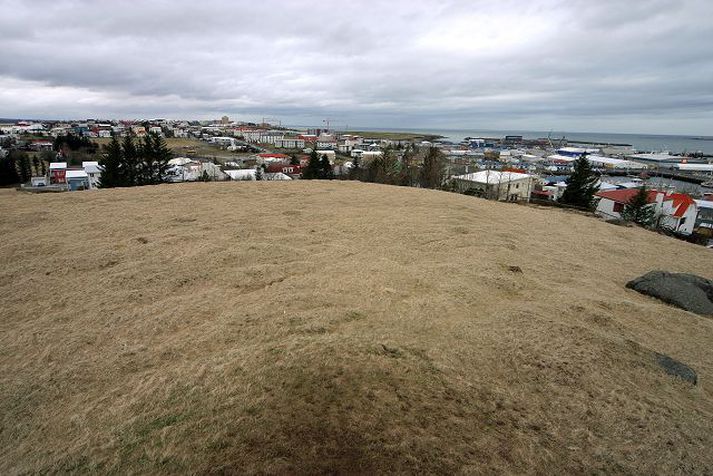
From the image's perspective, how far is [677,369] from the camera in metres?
2.88

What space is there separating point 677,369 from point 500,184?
21.2 meters

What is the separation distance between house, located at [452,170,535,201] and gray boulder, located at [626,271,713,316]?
680 inches

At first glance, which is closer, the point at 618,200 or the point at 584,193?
the point at 584,193

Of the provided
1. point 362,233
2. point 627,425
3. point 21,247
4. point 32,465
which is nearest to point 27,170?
point 21,247

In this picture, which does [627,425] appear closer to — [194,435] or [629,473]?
[629,473]

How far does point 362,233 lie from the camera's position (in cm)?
604

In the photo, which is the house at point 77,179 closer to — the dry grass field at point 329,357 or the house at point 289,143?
the dry grass field at point 329,357

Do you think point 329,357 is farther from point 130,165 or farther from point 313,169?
point 313,169

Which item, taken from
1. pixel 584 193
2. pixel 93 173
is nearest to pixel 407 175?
pixel 584 193

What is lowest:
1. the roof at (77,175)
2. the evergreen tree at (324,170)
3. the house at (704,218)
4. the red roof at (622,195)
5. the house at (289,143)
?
the house at (704,218)

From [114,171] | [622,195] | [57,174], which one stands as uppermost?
[114,171]

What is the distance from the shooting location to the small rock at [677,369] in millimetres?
2803

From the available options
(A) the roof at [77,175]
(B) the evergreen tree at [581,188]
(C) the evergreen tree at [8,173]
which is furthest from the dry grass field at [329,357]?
(C) the evergreen tree at [8,173]

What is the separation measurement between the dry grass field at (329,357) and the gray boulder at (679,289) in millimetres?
197
